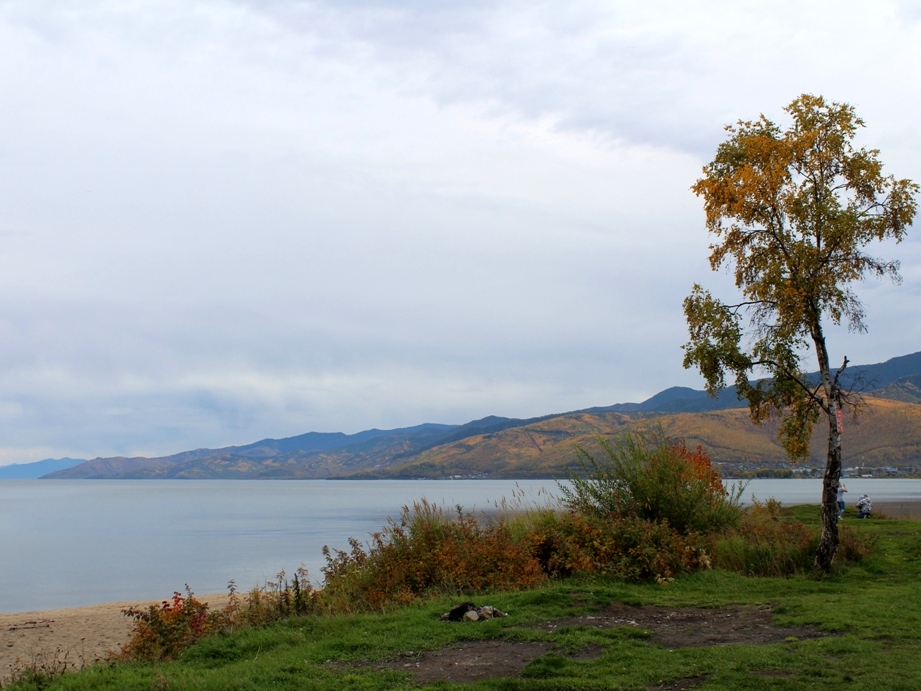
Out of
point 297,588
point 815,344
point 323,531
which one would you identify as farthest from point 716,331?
point 323,531

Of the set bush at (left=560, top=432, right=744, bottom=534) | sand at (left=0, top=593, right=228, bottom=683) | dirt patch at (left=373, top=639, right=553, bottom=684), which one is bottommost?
sand at (left=0, top=593, right=228, bottom=683)

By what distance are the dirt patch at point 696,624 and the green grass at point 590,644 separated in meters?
0.23

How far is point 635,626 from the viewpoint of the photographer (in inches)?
374

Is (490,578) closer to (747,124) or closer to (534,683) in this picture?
(534,683)

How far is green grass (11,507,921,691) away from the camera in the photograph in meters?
7.17

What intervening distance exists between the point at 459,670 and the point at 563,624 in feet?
7.17

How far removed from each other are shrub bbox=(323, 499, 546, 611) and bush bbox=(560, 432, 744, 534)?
2323 mm

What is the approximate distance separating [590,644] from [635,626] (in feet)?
3.59

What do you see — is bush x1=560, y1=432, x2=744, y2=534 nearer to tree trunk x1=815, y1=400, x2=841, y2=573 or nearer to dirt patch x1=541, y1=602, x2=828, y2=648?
tree trunk x1=815, y1=400, x2=841, y2=573

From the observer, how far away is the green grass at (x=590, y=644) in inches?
282

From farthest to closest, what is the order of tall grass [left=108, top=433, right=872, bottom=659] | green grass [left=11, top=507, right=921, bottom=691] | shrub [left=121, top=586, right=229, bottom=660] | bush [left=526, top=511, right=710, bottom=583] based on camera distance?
1. bush [left=526, top=511, right=710, bottom=583]
2. tall grass [left=108, top=433, right=872, bottom=659]
3. shrub [left=121, top=586, right=229, bottom=660]
4. green grass [left=11, top=507, right=921, bottom=691]

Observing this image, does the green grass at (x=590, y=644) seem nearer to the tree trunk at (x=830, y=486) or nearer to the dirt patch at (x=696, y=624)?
the dirt patch at (x=696, y=624)

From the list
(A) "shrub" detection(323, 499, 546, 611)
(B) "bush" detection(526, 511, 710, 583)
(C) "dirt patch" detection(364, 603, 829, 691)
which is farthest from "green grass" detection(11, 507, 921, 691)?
(A) "shrub" detection(323, 499, 546, 611)

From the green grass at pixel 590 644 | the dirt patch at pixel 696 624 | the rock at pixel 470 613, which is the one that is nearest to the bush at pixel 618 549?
the green grass at pixel 590 644
